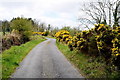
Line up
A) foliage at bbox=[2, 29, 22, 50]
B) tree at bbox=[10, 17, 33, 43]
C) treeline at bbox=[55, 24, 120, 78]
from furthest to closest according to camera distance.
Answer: tree at bbox=[10, 17, 33, 43] → foliage at bbox=[2, 29, 22, 50] → treeline at bbox=[55, 24, 120, 78]

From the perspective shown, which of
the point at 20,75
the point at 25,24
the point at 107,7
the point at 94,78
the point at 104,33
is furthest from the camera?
the point at 25,24

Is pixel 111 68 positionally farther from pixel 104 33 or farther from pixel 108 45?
pixel 104 33

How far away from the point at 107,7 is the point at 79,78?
16.8 m

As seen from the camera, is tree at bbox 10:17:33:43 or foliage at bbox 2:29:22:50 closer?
foliage at bbox 2:29:22:50

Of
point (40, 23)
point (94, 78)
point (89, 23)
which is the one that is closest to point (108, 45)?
point (94, 78)

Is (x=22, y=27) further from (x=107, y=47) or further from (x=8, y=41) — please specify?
(x=107, y=47)

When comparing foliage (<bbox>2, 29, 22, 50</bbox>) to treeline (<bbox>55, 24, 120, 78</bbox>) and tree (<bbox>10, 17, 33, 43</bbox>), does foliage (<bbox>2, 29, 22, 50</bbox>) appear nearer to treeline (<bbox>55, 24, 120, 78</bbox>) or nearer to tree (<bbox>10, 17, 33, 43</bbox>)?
tree (<bbox>10, 17, 33, 43</bbox>)

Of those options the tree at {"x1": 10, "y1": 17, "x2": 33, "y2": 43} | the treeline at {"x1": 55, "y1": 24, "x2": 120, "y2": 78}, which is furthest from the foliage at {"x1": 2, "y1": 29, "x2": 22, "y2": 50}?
the treeline at {"x1": 55, "y1": 24, "x2": 120, "y2": 78}

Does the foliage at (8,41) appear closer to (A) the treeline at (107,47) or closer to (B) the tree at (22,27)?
(B) the tree at (22,27)

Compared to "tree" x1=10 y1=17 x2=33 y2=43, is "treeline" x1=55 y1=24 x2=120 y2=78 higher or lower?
lower

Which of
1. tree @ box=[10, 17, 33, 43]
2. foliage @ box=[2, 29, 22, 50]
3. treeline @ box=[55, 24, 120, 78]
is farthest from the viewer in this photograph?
tree @ box=[10, 17, 33, 43]

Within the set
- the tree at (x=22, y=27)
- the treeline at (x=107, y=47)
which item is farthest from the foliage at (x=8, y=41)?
the treeline at (x=107, y=47)

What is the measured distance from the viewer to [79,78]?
726 cm

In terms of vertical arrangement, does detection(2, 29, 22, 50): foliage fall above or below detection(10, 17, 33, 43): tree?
below
